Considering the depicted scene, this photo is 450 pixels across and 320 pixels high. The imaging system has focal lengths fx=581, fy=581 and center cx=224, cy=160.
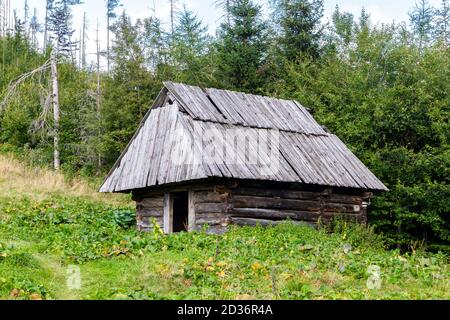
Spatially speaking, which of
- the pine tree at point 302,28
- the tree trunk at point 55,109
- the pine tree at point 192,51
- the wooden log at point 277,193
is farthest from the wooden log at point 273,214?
the pine tree at point 302,28

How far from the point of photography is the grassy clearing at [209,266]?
7.61 meters

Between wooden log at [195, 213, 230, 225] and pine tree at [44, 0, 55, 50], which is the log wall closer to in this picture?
wooden log at [195, 213, 230, 225]

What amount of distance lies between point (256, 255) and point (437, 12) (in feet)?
144

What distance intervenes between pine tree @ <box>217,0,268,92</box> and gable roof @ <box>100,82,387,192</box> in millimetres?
8049

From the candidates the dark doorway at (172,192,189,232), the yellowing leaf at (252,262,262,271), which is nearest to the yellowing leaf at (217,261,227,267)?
the yellowing leaf at (252,262,262,271)

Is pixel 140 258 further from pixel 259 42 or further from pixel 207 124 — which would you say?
pixel 259 42

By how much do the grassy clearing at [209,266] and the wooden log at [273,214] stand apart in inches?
29.6

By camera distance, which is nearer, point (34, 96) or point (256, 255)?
point (256, 255)

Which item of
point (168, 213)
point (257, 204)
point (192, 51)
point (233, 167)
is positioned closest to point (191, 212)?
point (168, 213)

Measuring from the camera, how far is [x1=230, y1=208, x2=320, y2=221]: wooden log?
14686 millimetres

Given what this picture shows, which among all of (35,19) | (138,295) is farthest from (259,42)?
(35,19)

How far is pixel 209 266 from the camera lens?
8.98m

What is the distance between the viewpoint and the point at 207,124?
15.5 metres

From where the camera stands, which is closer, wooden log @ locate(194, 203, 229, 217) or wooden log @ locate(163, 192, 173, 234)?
wooden log @ locate(194, 203, 229, 217)
